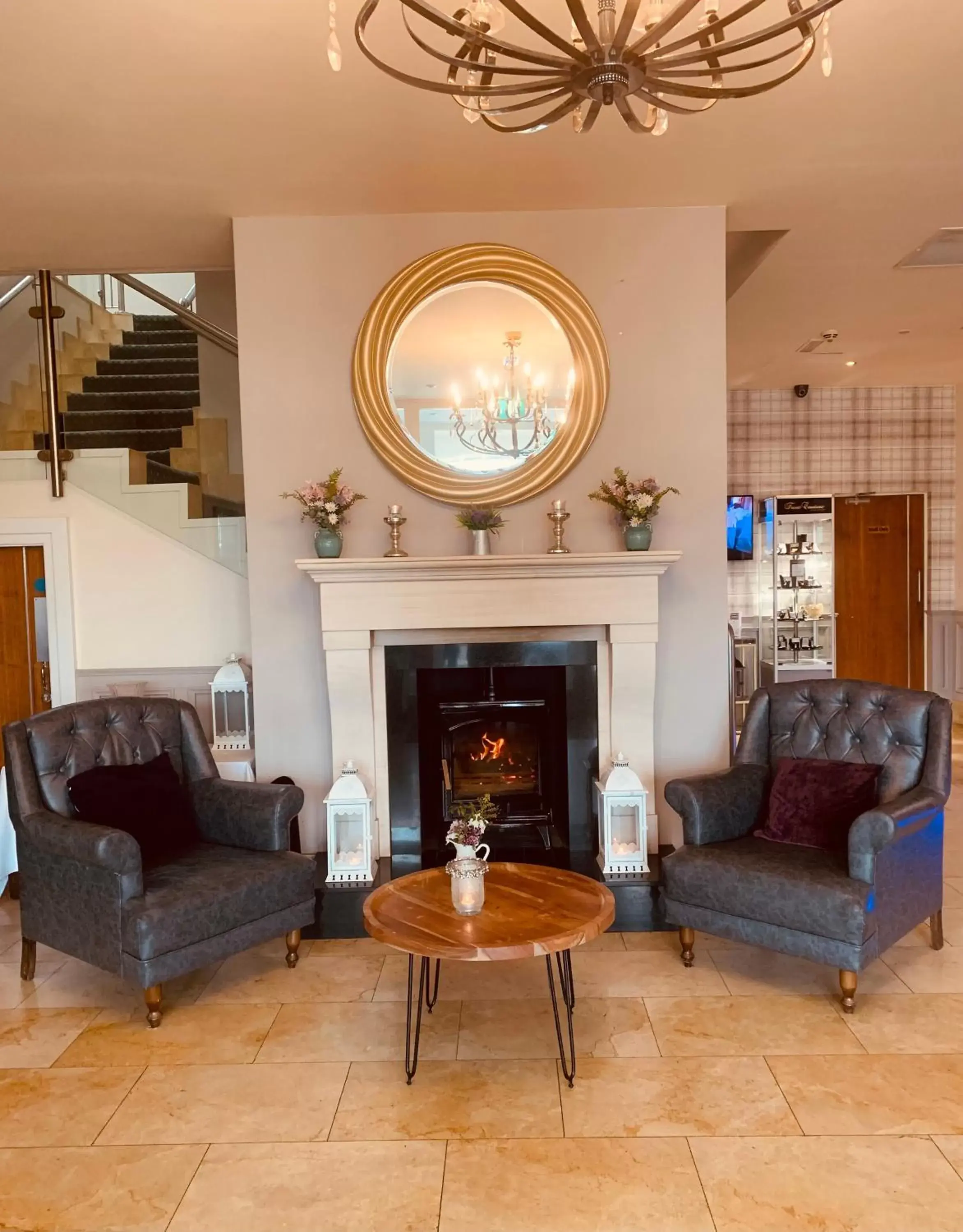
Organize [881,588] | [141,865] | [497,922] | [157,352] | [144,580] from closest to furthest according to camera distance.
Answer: [497,922], [141,865], [144,580], [157,352], [881,588]

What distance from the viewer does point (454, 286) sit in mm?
3969

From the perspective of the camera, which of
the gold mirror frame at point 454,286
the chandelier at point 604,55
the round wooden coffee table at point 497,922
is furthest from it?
the gold mirror frame at point 454,286

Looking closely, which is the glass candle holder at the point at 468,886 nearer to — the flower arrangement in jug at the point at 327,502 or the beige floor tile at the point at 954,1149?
the beige floor tile at the point at 954,1149

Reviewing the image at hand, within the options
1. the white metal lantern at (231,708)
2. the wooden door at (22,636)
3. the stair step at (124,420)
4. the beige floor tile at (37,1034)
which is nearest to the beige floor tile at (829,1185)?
the beige floor tile at (37,1034)

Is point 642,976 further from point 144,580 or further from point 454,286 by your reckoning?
point 144,580

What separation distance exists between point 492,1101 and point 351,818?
4.96 ft

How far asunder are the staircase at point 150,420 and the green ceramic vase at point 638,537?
2.24 meters

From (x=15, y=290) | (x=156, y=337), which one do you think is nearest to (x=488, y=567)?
(x=156, y=337)

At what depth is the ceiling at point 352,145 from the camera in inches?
102

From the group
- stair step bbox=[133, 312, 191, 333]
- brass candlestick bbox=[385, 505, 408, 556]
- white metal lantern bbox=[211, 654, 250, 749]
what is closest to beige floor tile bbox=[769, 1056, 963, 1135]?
brass candlestick bbox=[385, 505, 408, 556]

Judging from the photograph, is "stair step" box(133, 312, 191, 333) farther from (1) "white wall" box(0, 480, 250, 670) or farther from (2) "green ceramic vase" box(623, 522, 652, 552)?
(2) "green ceramic vase" box(623, 522, 652, 552)

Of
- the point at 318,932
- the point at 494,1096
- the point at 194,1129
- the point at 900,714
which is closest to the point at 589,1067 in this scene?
the point at 494,1096

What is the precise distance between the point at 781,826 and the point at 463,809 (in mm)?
1242

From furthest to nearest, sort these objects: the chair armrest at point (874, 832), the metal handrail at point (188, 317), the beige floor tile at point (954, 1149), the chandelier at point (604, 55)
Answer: the metal handrail at point (188, 317)
the chair armrest at point (874, 832)
the beige floor tile at point (954, 1149)
the chandelier at point (604, 55)
